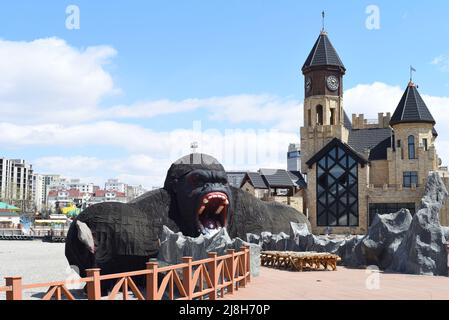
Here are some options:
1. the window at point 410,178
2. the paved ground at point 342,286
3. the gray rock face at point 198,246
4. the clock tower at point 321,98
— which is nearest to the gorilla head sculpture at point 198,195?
the gray rock face at point 198,246

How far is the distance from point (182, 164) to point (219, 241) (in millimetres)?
4458

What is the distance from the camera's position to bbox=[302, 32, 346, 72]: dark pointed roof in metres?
46.4

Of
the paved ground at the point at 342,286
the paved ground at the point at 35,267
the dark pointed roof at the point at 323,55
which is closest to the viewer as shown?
the paved ground at the point at 342,286

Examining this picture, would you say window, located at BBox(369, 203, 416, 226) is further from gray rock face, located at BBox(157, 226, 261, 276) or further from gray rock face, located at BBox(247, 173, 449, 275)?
gray rock face, located at BBox(157, 226, 261, 276)

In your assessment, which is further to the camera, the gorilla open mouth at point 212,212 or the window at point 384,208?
the window at point 384,208

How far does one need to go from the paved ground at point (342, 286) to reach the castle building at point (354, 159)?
24.5m

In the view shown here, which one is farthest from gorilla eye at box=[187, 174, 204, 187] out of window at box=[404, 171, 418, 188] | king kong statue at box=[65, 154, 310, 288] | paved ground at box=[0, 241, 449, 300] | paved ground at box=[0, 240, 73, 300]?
window at box=[404, 171, 418, 188]

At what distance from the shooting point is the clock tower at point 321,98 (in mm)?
45594

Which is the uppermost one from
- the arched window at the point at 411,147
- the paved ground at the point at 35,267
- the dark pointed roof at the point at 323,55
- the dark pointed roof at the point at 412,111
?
the dark pointed roof at the point at 323,55

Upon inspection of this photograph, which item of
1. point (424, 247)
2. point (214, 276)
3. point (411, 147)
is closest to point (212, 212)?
point (424, 247)

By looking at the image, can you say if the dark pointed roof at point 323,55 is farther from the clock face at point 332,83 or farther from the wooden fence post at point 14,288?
the wooden fence post at point 14,288

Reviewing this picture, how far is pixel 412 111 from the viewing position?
4203cm

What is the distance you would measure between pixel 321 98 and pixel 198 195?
99.7ft

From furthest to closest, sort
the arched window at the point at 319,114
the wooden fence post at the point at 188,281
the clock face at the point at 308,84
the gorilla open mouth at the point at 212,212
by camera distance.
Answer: the clock face at the point at 308,84
the arched window at the point at 319,114
the gorilla open mouth at the point at 212,212
the wooden fence post at the point at 188,281
